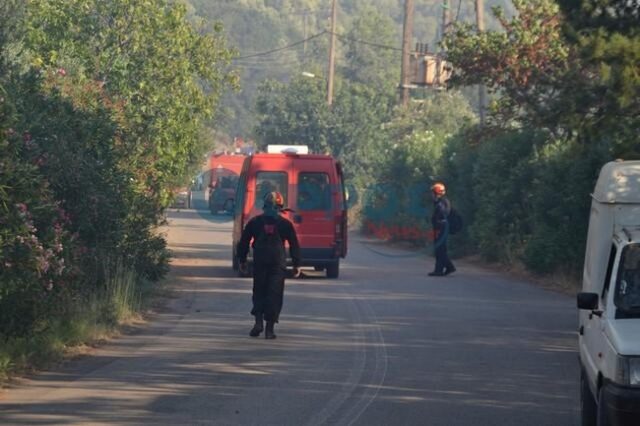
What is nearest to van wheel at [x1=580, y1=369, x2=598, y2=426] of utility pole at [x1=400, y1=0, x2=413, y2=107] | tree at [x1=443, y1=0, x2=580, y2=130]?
tree at [x1=443, y1=0, x2=580, y2=130]

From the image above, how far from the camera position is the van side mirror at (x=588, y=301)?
898 cm

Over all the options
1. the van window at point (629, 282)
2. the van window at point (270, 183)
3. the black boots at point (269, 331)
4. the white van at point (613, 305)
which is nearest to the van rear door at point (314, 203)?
the van window at point (270, 183)

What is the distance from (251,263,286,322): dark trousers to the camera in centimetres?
1516

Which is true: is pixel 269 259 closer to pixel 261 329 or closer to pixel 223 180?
pixel 261 329

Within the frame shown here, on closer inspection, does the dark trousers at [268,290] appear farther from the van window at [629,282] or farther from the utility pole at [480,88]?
the utility pole at [480,88]

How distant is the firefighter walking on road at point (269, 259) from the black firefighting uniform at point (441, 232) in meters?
9.60

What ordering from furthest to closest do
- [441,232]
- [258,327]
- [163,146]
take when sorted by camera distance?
[441,232] < [163,146] < [258,327]

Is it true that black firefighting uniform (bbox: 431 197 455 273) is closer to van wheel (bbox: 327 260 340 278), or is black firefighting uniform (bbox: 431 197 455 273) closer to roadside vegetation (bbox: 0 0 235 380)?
van wheel (bbox: 327 260 340 278)

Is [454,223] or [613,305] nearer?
[613,305]

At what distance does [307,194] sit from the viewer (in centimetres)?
2445

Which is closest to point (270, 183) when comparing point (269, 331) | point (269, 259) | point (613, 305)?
point (269, 259)

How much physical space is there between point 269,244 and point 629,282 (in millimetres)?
7071

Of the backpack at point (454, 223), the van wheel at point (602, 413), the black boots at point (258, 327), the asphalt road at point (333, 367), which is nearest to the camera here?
the van wheel at point (602, 413)

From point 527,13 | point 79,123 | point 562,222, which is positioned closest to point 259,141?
point 527,13
